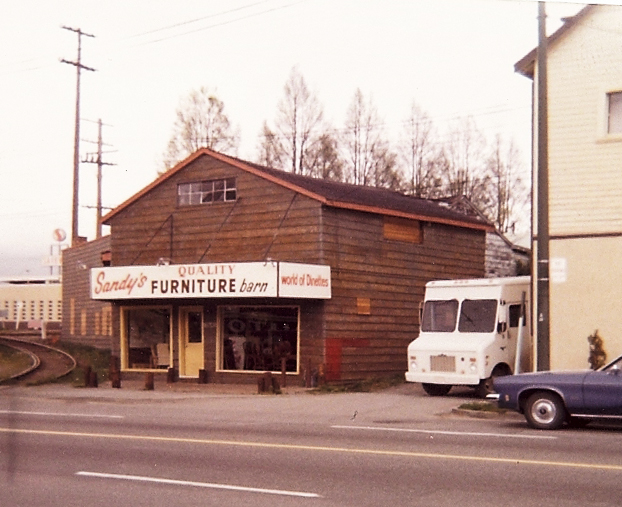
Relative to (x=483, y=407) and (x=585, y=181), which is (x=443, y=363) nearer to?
(x=483, y=407)

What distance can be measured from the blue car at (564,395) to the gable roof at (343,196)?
10.6m

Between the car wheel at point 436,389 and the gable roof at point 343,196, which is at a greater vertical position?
the gable roof at point 343,196

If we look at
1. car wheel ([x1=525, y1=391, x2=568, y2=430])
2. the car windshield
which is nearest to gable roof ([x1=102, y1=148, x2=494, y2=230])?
car wheel ([x1=525, y1=391, x2=568, y2=430])

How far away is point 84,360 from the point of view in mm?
32688

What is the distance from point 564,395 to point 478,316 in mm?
7252

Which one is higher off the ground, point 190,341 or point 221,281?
point 221,281

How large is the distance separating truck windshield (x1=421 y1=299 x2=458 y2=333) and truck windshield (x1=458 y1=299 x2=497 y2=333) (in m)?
0.21

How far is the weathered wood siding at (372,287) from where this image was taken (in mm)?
24797

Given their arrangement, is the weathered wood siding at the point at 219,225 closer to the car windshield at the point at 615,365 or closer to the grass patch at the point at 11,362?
the grass patch at the point at 11,362

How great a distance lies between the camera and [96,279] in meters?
27.0

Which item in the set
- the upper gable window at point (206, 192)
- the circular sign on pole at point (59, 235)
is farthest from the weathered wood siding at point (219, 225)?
the circular sign on pole at point (59, 235)

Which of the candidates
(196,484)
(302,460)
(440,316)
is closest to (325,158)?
(440,316)

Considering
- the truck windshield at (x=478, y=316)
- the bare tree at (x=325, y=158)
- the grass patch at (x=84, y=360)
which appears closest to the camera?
the truck windshield at (x=478, y=316)

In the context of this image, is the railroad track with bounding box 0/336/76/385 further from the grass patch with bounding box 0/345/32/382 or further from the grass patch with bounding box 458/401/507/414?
the grass patch with bounding box 458/401/507/414
